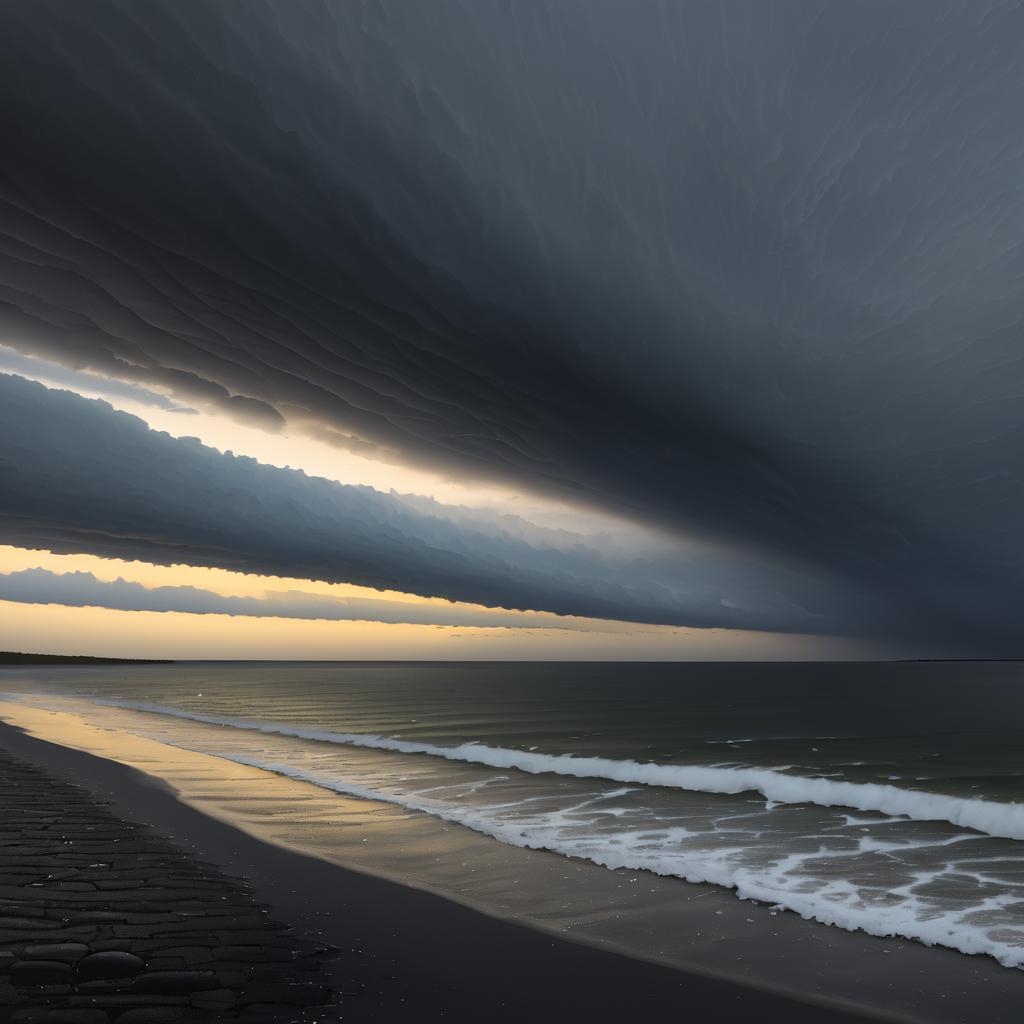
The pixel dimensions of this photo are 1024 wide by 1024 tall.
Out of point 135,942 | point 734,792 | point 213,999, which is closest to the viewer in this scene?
point 213,999

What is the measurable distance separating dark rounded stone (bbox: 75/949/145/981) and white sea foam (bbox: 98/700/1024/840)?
19482 mm

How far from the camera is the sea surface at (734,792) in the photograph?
1239 centimetres

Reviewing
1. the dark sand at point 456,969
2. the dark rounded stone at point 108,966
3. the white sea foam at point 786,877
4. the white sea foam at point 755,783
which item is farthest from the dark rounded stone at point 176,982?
the white sea foam at point 755,783

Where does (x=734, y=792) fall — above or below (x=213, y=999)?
below

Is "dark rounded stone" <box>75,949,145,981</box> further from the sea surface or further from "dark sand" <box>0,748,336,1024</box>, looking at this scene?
the sea surface

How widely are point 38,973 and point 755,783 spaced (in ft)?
79.7

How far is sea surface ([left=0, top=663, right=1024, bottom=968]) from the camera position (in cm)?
1239

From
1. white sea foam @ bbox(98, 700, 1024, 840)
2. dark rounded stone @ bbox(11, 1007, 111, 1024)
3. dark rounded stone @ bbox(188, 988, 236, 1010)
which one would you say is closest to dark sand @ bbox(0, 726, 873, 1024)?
dark rounded stone @ bbox(188, 988, 236, 1010)

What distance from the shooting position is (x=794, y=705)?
78688mm

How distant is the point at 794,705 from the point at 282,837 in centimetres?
7324

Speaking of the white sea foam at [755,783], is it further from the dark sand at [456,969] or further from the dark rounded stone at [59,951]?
the dark rounded stone at [59,951]

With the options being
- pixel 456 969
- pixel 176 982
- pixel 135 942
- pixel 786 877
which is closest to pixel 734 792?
pixel 786 877

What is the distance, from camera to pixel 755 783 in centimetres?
2680

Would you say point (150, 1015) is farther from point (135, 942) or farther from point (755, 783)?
point (755, 783)
